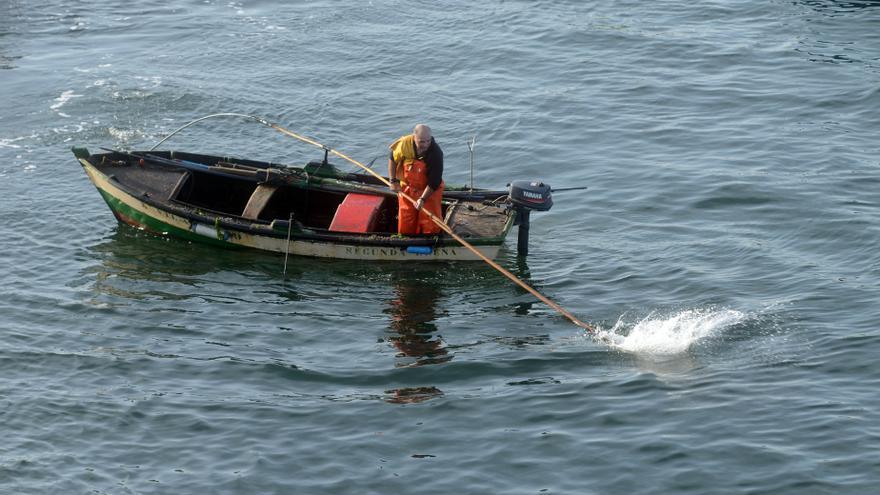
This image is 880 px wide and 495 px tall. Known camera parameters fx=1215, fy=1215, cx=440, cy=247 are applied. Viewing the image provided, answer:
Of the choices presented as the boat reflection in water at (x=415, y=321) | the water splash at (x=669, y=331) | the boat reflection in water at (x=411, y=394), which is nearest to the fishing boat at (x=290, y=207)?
the boat reflection in water at (x=415, y=321)

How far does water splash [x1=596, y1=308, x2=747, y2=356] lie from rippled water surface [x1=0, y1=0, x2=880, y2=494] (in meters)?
0.05

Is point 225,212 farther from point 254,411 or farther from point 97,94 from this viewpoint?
point 97,94

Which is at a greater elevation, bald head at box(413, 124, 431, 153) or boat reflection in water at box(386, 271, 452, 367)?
bald head at box(413, 124, 431, 153)

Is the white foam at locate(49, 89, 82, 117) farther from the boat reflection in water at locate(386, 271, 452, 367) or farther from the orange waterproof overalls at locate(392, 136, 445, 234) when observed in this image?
the boat reflection in water at locate(386, 271, 452, 367)

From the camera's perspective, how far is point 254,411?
15117 millimetres

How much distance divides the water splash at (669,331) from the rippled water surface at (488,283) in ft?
0.17

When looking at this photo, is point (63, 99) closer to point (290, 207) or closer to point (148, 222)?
point (148, 222)

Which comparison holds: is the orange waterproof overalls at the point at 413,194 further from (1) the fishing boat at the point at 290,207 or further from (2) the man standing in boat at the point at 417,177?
(1) the fishing boat at the point at 290,207

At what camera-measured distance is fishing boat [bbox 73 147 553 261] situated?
1891 cm

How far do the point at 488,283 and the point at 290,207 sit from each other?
3.99 m

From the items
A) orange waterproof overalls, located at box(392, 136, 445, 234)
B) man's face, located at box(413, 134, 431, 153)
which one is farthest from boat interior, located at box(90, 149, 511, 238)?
man's face, located at box(413, 134, 431, 153)

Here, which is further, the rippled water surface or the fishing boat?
the fishing boat

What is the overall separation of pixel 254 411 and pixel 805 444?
6615mm

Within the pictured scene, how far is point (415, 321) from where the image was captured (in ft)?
58.4
